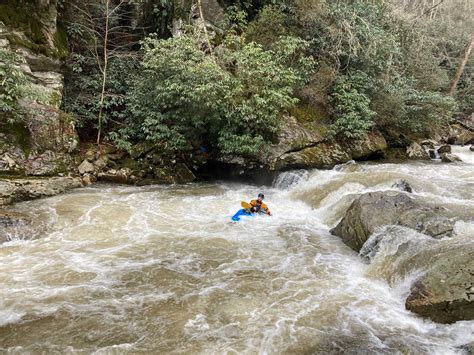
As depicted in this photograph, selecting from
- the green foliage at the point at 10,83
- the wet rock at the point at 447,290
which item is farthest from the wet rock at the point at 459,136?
the green foliage at the point at 10,83

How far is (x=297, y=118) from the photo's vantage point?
43.7 ft

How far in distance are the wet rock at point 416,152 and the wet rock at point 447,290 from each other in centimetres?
1050

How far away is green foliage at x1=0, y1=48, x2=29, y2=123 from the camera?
868 cm

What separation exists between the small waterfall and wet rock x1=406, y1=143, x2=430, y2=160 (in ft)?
18.3

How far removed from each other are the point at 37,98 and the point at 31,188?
2.28 m

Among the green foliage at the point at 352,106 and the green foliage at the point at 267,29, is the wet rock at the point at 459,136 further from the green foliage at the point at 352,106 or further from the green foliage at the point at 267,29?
the green foliage at the point at 267,29

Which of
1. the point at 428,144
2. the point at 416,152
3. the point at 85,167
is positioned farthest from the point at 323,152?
the point at 85,167

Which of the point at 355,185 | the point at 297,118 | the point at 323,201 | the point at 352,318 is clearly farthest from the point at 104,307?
the point at 297,118

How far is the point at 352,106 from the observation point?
13211mm

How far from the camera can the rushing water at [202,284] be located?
14.4ft

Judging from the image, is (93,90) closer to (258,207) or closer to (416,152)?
(258,207)

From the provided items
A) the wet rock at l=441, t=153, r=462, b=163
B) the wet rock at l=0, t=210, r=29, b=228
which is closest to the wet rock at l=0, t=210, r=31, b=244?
the wet rock at l=0, t=210, r=29, b=228

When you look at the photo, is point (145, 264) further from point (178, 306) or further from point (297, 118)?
point (297, 118)

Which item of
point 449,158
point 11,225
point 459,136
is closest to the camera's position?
point 11,225
